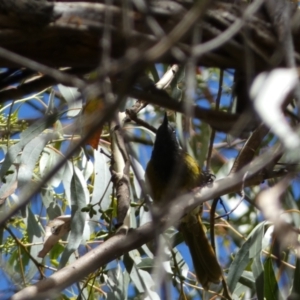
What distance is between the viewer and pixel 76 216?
7.89ft

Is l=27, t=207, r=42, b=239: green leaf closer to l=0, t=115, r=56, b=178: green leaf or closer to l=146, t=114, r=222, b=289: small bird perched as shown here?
l=0, t=115, r=56, b=178: green leaf

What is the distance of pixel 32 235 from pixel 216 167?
→ 1.35m

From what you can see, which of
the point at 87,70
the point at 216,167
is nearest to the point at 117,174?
the point at 87,70

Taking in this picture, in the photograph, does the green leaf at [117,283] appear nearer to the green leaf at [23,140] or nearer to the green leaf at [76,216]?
the green leaf at [76,216]

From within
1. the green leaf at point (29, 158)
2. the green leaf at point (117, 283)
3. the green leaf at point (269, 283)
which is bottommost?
the green leaf at point (269, 283)

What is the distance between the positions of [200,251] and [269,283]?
2.48 ft

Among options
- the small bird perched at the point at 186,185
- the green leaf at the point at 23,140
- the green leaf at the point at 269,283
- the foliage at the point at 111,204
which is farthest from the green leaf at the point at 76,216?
the green leaf at the point at 269,283

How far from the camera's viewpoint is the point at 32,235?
2605 mm

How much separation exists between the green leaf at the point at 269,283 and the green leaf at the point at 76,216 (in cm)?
66

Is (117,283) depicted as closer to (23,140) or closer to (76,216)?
(76,216)

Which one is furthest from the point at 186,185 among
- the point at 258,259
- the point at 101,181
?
the point at 258,259

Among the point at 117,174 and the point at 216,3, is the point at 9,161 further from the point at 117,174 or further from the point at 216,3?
the point at 216,3

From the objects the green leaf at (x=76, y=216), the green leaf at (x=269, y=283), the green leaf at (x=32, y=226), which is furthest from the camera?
the green leaf at (x=32, y=226)

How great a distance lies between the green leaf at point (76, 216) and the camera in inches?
91.0
